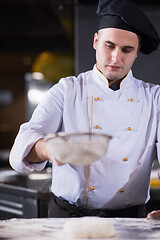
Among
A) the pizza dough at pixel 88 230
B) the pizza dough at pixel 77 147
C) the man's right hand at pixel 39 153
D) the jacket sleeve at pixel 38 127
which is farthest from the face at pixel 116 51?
the pizza dough at pixel 88 230

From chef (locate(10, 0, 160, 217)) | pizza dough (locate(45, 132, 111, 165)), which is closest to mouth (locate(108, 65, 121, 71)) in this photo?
chef (locate(10, 0, 160, 217))

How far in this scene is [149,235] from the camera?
56.9 inches

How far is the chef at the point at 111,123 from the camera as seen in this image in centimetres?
191

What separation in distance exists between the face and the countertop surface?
774 millimetres

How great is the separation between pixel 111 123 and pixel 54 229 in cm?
68

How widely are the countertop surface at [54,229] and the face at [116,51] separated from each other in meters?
0.77

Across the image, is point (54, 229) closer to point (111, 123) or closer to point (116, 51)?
point (111, 123)

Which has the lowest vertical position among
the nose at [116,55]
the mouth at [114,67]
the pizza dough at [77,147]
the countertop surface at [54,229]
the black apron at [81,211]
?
the black apron at [81,211]

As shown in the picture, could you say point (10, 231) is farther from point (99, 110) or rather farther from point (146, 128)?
point (146, 128)

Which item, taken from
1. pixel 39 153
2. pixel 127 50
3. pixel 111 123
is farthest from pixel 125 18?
pixel 39 153

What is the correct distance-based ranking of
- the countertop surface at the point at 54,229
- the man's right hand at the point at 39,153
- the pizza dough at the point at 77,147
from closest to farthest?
the pizza dough at the point at 77,147, the countertop surface at the point at 54,229, the man's right hand at the point at 39,153

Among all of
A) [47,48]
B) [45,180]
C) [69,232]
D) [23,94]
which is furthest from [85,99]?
[23,94]

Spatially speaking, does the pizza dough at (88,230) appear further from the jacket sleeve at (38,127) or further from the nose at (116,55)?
the nose at (116,55)

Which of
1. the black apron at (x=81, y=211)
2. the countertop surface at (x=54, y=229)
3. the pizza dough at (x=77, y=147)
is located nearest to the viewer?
the pizza dough at (x=77, y=147)
